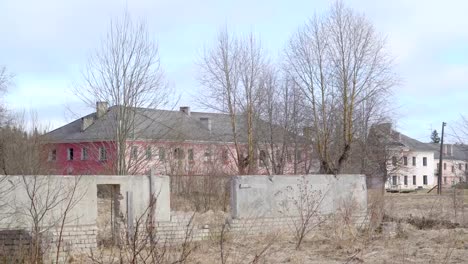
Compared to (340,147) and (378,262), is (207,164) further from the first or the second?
(378,262)

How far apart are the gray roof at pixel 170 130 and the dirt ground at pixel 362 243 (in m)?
11.2

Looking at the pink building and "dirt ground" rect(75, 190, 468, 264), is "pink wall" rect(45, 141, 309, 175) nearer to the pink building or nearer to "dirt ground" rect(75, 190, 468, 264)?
the pink building

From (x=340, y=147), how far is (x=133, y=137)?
37.0 ft

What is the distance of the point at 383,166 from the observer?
45844 millimetres

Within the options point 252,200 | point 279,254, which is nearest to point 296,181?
point 252,200

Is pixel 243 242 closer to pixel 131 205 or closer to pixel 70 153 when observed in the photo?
pixel 131 205

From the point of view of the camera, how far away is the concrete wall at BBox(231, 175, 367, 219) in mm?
15820

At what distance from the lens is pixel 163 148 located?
2803cm

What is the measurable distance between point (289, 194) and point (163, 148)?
12.4 m

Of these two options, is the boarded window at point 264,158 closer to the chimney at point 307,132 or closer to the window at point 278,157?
the window at point 278,157

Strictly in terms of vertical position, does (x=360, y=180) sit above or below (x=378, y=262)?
above

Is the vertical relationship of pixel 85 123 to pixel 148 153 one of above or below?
above

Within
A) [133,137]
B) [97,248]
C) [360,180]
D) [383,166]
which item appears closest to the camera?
[97,248]

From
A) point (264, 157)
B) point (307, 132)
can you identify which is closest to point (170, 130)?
point (264, 157)
